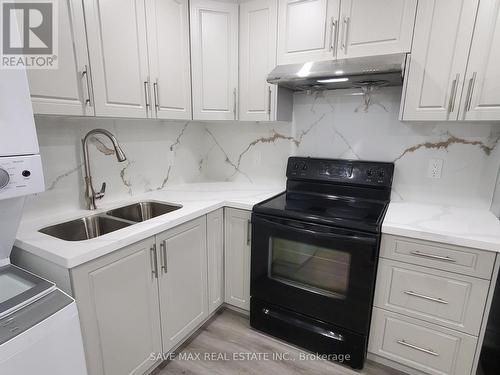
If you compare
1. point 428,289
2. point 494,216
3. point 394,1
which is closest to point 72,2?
point 394,1

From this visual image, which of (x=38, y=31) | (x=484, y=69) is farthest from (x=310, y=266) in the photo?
(x=38, y=31)

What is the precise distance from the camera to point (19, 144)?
0.89 m

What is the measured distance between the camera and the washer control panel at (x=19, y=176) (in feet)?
2.84

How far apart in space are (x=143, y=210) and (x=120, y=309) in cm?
76

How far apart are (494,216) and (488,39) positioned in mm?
967

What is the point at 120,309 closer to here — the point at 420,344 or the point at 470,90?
the point at 420,344

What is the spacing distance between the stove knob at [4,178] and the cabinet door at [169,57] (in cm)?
97

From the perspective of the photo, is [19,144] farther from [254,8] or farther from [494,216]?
[494,216]

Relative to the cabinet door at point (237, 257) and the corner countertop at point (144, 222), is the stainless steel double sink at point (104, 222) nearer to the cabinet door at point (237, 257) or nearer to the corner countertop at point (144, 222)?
the corner countertop at point (144, 222)

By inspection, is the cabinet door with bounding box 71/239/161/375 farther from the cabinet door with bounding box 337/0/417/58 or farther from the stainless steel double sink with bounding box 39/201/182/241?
the cabinet door with bounding box 337/0/417/58

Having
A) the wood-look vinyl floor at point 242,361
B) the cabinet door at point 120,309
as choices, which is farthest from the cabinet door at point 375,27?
the wood-look vinyl floor at point 242,361

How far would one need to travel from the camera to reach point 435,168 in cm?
183

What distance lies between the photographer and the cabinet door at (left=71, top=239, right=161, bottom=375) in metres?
1.17

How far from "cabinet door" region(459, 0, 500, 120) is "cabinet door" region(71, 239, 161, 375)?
1776mm
